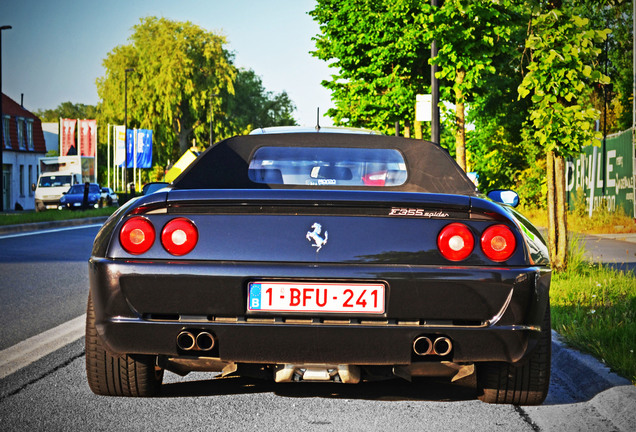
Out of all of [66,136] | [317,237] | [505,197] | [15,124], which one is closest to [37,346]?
[317,237]

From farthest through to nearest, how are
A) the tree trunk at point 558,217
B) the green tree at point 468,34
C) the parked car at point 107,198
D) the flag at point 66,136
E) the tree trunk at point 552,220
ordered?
the flag at point 66,136, the parked car at point 107,198, the green tree at point 468,34, the tree trunk at point 552,220, the tree trunk at point 558,217

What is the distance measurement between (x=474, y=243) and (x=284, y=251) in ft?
2.87

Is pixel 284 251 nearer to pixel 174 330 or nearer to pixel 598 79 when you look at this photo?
pixel 174 330

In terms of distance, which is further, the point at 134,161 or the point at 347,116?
the point at 134,161

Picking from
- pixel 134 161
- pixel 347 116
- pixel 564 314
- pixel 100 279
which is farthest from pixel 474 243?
pixel 134 161

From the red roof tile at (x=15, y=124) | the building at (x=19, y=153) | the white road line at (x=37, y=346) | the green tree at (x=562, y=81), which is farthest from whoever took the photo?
the red roof tile at (x=15, y=124)

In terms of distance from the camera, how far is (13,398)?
201 inches

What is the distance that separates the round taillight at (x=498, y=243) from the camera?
163 inches

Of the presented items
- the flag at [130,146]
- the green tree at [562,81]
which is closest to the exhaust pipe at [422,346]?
the green tree at [562,81]

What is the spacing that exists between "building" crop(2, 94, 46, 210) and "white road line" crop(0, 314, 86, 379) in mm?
56309

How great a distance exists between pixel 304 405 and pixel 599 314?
3.58 m

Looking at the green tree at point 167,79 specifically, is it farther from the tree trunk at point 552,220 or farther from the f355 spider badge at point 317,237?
the f355 spider badge at point 317,237

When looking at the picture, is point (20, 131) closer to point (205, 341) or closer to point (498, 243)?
point (205, 341)

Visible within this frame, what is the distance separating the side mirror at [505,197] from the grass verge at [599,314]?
1.23m
